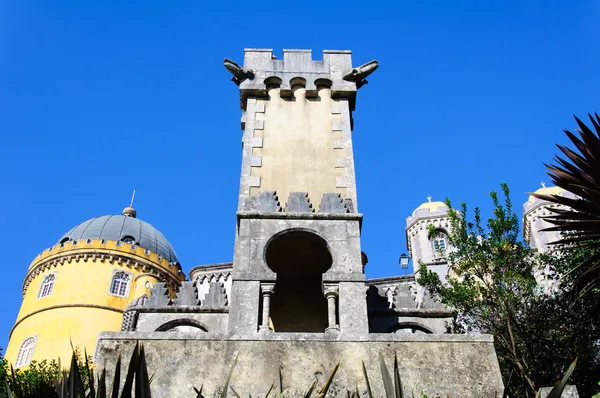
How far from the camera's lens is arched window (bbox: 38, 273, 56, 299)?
1238 inches

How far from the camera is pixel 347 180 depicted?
11.9 meters

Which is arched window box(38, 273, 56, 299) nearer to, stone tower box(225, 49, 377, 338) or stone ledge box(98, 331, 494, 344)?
stone tower box(225, 49, 377, 338)

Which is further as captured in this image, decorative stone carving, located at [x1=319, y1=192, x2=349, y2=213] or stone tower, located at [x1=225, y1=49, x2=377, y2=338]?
decorative stone carving, located at [x1=319, y1=192, x2=349, y2=213]

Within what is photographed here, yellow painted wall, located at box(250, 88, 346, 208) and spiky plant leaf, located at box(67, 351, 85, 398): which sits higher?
yellow painted wall, located at box(250, 88, 346, 208)

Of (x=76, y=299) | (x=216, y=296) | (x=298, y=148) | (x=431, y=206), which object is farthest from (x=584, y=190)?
(x=431, y=206)

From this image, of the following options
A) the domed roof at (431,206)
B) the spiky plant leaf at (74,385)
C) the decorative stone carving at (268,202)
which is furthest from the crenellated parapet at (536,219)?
the spiky plant leaf at (74,385)

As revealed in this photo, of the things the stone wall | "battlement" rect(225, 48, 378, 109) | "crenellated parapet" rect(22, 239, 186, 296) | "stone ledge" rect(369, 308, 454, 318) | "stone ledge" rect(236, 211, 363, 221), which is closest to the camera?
the stone wall

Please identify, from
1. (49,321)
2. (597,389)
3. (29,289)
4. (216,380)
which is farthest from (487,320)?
(29,289)

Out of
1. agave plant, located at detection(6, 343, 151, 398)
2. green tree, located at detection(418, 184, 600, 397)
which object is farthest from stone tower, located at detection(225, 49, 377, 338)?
green tree, located at detection(418, 184, 600, 397)

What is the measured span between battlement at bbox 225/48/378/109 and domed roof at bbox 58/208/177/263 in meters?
22.6

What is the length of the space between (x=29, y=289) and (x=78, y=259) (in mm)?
3600

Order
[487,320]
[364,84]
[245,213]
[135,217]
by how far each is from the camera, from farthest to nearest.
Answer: [135,217], [487,320], [364,84], [245,213]

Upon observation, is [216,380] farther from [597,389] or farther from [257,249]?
[597,389]

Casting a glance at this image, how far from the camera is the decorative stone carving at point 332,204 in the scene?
36.2 feet
